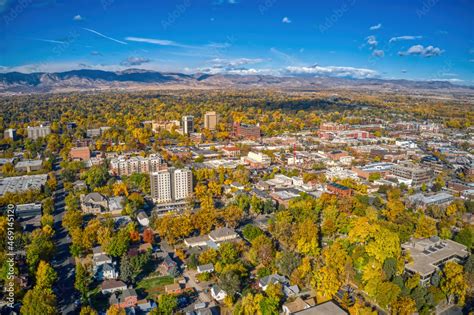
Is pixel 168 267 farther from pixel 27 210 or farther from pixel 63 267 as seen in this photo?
pixel 27 210

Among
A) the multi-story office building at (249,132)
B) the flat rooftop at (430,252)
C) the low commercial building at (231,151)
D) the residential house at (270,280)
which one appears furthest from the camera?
the multi-story office building at (249,132)

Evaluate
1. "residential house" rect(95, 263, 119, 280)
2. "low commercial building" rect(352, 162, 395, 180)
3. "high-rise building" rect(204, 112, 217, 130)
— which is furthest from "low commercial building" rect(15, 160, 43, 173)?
"low commercial building" rect(352, 162, 395, 180)

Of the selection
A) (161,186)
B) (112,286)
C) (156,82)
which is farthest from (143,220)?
(156,82)

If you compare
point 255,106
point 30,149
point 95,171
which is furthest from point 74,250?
point 255,106

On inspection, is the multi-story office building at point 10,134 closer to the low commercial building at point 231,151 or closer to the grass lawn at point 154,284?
the low commercial building at point 231,151

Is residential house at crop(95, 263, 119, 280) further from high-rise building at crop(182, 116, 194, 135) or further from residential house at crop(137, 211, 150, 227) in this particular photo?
high-rise building at crop(182, 116, 194, 135)

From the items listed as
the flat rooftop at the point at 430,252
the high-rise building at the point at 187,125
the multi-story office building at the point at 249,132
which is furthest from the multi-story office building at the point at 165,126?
the flat rooftop at the point at 430,252
